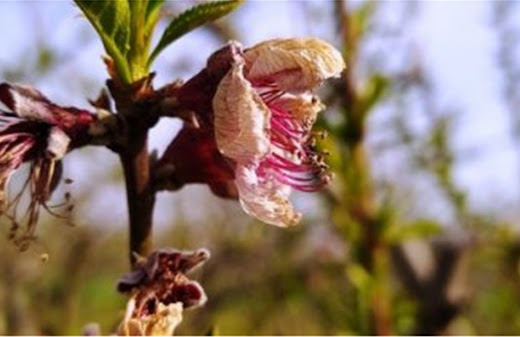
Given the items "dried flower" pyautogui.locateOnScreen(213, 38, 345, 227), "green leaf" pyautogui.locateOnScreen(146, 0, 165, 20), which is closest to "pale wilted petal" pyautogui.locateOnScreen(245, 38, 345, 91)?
"dried flower" pyautogui.locateOnScreen(213, 38, 345, 227)

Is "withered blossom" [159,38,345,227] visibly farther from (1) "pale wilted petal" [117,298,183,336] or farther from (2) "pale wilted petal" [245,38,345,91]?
(1) "pale wilted petal" [117,298,183,336]

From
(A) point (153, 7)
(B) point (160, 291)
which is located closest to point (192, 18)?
(A) point (153, 7)

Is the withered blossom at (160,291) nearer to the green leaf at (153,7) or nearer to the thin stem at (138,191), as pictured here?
the thin stem at (138,191)

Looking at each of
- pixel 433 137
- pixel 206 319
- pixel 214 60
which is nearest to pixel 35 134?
pixel 214 60

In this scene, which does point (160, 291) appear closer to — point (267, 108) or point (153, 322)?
point (153, 322)

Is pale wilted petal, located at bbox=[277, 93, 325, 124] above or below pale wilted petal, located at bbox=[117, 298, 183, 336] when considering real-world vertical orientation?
above

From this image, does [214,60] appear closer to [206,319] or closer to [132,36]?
[132,36]

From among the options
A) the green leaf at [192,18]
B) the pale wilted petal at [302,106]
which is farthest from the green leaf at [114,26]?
the pale wilted petal at [302,106]
